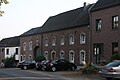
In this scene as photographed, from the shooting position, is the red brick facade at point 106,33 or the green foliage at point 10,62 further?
the green foliage at point 10,62

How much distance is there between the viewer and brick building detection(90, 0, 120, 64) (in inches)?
1570

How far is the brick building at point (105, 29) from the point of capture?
39875 millimetres

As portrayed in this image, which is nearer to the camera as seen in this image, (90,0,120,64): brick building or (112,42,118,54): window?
(112,42,118,54): window

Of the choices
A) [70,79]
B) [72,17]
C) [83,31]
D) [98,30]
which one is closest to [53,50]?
[72,17]

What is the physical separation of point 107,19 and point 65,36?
1439cm

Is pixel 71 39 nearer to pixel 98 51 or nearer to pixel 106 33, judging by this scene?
pixel 98 51

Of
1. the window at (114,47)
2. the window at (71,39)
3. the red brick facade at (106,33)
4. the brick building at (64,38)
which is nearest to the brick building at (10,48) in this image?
the brick building at (64,38)

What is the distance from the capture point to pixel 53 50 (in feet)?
194

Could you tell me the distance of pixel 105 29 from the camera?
4200 centimetres

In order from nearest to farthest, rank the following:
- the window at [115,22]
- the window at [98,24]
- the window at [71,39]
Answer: the window at [115,22] → the window at [98,24] → the window at [71,39]

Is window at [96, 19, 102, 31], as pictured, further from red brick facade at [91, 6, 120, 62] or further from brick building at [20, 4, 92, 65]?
brick building at [20, 4, 92, 65]

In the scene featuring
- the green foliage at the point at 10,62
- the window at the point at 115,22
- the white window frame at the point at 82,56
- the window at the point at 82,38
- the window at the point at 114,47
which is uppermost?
the window at the point at 115,22

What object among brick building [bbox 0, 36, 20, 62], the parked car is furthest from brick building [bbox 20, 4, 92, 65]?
the parked car

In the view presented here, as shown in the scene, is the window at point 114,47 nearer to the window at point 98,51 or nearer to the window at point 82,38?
the window at point 98,51
